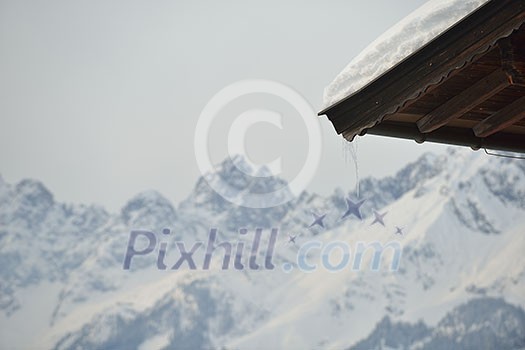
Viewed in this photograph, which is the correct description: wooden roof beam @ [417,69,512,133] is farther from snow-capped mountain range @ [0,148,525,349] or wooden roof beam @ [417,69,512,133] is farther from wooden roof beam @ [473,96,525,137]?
snow-capped mountain range @ [0,148,525,349]

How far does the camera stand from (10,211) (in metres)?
190

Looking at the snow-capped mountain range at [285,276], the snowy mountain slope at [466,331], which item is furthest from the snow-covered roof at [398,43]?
the snow-capped mountain range at [285,276]

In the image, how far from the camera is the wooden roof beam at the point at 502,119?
3328 mm

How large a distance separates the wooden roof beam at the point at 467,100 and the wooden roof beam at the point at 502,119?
0.17m

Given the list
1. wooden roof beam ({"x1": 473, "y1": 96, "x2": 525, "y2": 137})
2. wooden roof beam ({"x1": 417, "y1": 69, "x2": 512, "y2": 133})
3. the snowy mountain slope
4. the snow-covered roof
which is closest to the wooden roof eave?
the snow-covered roof

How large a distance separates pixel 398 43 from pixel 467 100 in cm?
47

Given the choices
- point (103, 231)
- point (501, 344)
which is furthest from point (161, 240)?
point (501, 344)

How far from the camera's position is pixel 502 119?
11.4 feet

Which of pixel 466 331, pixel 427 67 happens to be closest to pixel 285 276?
pixel 466 331

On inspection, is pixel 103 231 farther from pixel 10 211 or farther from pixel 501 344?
pixel 501 344

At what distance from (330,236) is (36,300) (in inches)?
2429

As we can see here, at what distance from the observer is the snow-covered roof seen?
9.22 feet

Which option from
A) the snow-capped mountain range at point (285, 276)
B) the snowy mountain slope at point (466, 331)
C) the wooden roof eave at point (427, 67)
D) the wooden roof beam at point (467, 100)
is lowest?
the snowy mountain slope at point (466, 331)

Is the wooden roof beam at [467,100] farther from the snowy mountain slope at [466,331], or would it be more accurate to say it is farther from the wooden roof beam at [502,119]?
the snowy mountain slope at [466,331]
